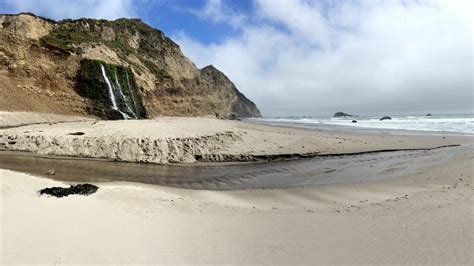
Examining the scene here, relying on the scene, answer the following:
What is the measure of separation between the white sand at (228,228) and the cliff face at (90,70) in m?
25.5

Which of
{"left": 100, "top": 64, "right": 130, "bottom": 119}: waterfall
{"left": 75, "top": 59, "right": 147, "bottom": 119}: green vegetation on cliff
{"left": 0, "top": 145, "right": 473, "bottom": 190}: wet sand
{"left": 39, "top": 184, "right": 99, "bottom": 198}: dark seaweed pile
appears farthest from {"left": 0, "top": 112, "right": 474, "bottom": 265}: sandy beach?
{"left": 100, "top": 64, "right": 130, "bottom": 119}: waterfall

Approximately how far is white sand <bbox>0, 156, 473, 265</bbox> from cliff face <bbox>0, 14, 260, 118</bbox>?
1004 inches

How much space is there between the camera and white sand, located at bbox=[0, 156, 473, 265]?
3.91 meters

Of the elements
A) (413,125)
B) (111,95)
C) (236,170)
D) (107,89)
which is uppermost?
(107,89)

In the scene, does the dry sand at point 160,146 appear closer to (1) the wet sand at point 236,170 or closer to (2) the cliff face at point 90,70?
(1) the wet sand at point 236,170

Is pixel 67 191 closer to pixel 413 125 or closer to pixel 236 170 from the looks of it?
pixel 236 170

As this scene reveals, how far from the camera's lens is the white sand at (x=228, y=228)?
3.91 metres

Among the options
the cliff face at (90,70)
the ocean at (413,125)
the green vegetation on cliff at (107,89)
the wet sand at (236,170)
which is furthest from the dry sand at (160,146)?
Answer: the green vegetation on cliff at (107,89)

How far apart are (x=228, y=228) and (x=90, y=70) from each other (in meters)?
34.0

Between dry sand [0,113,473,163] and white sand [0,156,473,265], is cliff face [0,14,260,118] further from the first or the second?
white sand [0,156,473,265]

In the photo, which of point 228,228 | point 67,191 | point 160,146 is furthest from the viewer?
point 160,146

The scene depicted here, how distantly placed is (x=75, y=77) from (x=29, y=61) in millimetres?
4330

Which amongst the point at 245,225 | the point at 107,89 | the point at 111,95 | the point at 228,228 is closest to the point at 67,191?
the point at 228,228

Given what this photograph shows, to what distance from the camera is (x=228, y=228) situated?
5.11 m
